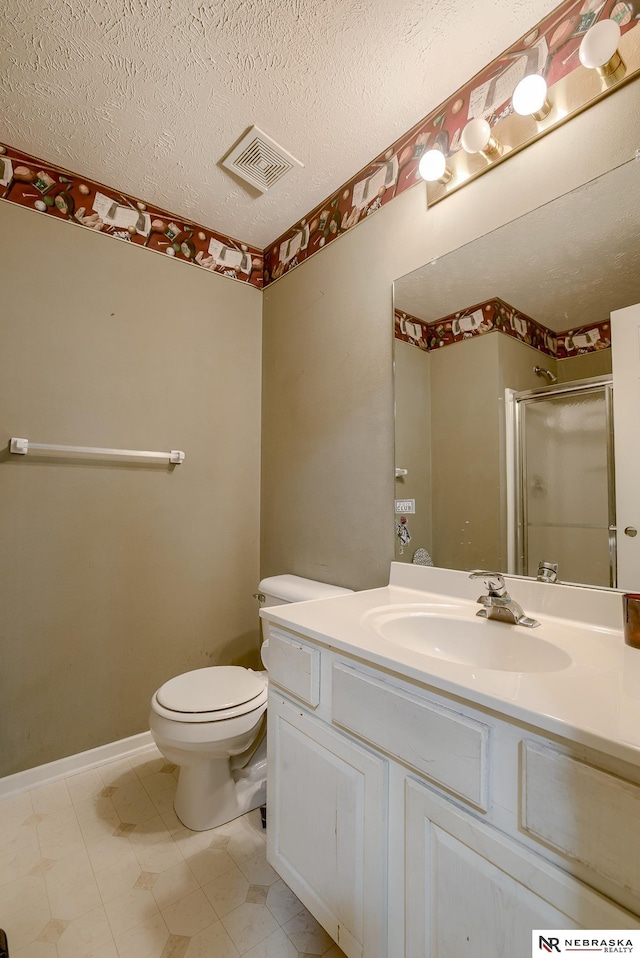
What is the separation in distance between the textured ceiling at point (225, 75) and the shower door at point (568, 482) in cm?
100

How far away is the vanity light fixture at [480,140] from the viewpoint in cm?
114

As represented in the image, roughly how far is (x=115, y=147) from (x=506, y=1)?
4.21ft

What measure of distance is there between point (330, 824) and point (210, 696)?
61 cm

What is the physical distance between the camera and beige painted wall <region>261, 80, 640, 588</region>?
3.49 ft

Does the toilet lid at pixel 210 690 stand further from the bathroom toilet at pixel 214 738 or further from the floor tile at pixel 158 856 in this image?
the floor tile at pixel 158 856

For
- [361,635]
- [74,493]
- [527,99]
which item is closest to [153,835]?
[361,635]

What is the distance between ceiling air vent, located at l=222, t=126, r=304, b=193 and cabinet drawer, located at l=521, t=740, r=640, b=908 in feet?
6.04

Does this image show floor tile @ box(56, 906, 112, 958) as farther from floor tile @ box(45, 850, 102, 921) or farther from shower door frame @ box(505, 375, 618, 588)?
shower door frame @ box(505, 375, 618, 588)

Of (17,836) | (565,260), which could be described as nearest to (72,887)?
(17,836)

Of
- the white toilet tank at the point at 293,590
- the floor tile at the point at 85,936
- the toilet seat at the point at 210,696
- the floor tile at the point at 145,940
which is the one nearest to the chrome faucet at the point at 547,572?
the white toilet tank at the point at 293,590

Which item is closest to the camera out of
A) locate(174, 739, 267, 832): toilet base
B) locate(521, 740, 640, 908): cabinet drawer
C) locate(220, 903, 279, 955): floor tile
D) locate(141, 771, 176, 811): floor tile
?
locate(521, 740, 640, 908): cabinet drawer

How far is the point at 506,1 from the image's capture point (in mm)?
1039

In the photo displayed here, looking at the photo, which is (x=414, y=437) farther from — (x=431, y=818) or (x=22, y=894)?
(x=22, y=894)

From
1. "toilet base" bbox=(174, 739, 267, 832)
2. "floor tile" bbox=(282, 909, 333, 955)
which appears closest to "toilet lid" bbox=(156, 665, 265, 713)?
"toilet base" bbox=(174, 739, 267, 832)
